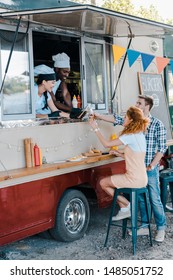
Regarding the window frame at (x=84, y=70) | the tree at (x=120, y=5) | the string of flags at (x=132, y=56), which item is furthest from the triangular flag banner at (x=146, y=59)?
the tree at (x=120, y=5)

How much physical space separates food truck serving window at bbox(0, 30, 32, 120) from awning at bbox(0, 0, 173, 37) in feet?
1.02

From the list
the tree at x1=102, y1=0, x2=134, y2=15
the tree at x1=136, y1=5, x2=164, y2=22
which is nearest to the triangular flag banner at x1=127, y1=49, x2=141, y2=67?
the tree at x1=102, y1=0, x2=134, y2=15

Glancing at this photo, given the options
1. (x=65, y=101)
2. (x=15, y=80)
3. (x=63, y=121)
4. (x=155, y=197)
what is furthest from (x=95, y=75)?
(x=155, y=197)

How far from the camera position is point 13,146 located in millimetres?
4801

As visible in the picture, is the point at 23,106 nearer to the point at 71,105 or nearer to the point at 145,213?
the point at 71,105

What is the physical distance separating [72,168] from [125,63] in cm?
212

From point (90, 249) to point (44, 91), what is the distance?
2014mm

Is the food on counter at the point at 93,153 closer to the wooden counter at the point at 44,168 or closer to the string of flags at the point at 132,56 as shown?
the wooden counter at the point at 44,168

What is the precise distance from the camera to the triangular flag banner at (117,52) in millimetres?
6330

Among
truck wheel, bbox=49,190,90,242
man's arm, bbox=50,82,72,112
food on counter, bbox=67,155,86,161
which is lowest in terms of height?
truck wheel, bbox=49,190,90,242

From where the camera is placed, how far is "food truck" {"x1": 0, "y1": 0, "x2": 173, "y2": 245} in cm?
469

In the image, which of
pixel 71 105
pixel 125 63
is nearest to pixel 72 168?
pixel 71 105

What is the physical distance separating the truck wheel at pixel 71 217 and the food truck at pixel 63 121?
1 cm

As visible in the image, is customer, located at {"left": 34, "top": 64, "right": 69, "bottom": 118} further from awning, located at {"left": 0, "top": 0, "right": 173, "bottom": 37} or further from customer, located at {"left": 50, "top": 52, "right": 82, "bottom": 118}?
awning, located at {"left": 0, "top": 0, "right": 173, "bottom": 37}
